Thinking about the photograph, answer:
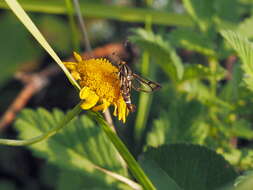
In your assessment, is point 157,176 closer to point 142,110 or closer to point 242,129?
point 242,129

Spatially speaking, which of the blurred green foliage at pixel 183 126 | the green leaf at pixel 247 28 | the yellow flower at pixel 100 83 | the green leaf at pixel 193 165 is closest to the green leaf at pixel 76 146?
the blurred green foliage at pixel 183 126

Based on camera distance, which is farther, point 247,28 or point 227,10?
point 227,10

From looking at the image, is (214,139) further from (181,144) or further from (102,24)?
(102,24)

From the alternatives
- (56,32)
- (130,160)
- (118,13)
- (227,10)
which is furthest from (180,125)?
(56,32)

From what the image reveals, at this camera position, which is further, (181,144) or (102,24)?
(102,24)

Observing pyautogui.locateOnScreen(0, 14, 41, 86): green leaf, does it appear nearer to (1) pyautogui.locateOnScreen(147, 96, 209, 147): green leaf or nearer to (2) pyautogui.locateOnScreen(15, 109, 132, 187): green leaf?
(2) pyautogui.locateOnScreen(15, 109, 132, 187): green leaf

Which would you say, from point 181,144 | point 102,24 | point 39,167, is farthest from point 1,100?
point 181,144

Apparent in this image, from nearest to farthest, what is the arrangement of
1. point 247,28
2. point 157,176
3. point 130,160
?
point 130,160
point 157,176
point 247,28
